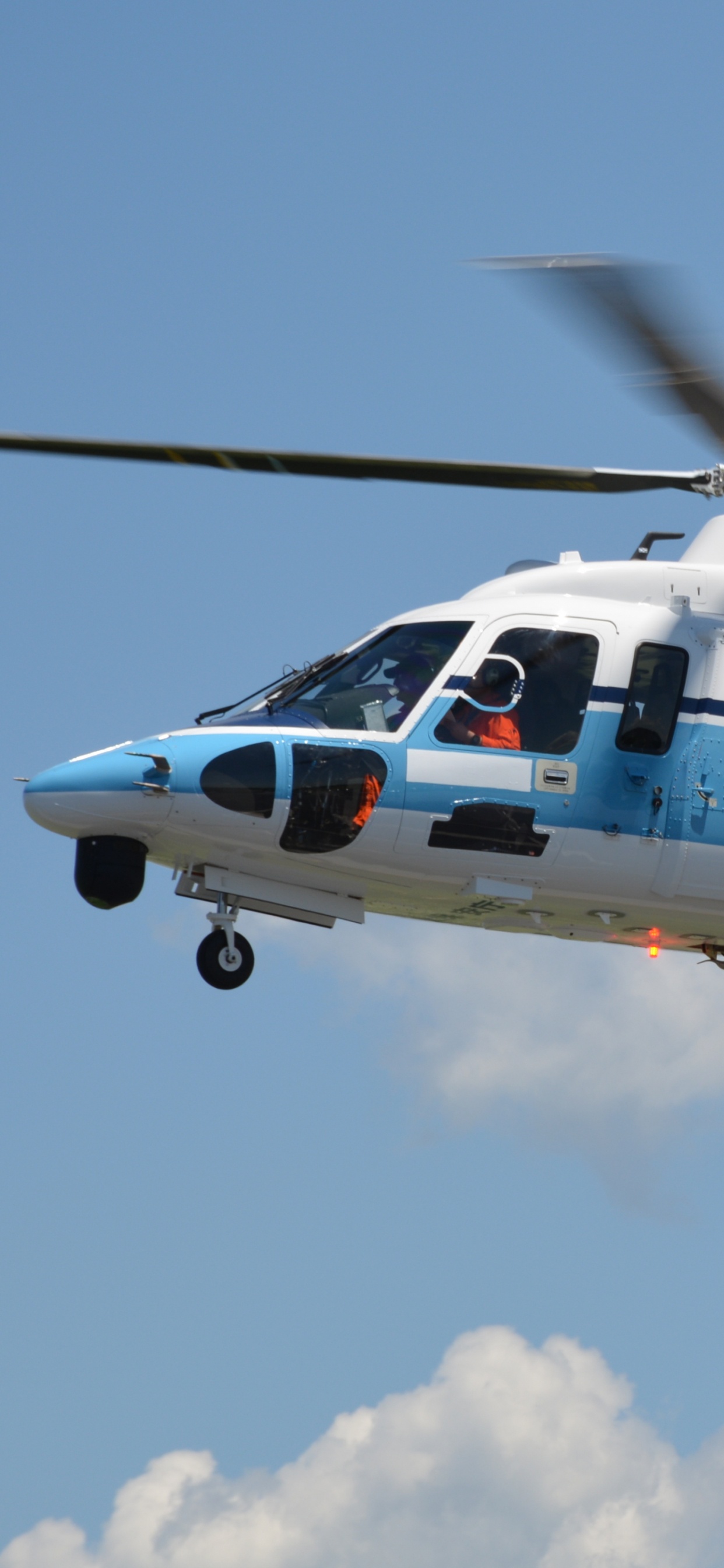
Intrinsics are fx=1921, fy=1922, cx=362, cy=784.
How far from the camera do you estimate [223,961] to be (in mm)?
20250

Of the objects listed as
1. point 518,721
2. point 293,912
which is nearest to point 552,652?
point 518,721

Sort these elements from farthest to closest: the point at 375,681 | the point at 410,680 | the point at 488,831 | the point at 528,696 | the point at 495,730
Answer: the point at 375,681 → the point at 410,680 → the point at 528,696 → the point at 495,730 → the point at 488,831

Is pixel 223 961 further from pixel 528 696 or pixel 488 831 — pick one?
pixel 528 696

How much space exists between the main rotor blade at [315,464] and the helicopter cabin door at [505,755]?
8.02ft

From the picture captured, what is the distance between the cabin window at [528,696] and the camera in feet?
64.4

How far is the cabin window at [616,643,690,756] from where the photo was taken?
781 inches

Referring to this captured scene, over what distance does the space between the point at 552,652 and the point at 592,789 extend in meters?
1.48

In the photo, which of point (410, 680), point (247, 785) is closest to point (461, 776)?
point (410, 680)

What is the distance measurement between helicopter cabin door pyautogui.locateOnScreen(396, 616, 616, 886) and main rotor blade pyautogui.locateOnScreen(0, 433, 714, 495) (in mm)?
2444

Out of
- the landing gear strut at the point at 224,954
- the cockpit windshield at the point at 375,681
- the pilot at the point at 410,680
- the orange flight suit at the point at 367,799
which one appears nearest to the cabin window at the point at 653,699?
the cockpit windshield at the point at 375,681

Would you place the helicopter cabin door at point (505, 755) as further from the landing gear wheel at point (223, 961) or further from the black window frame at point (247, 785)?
the landing gear wheel at point (223, 961)

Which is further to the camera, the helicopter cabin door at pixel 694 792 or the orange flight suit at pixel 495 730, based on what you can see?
the helicopter cabin door at pixel 694 792

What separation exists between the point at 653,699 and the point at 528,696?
4.34 ft

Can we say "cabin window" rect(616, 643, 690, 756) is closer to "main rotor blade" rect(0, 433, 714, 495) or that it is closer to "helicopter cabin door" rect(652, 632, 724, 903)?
"helicopter cabin door" rect(652, 632, 724, 903)
